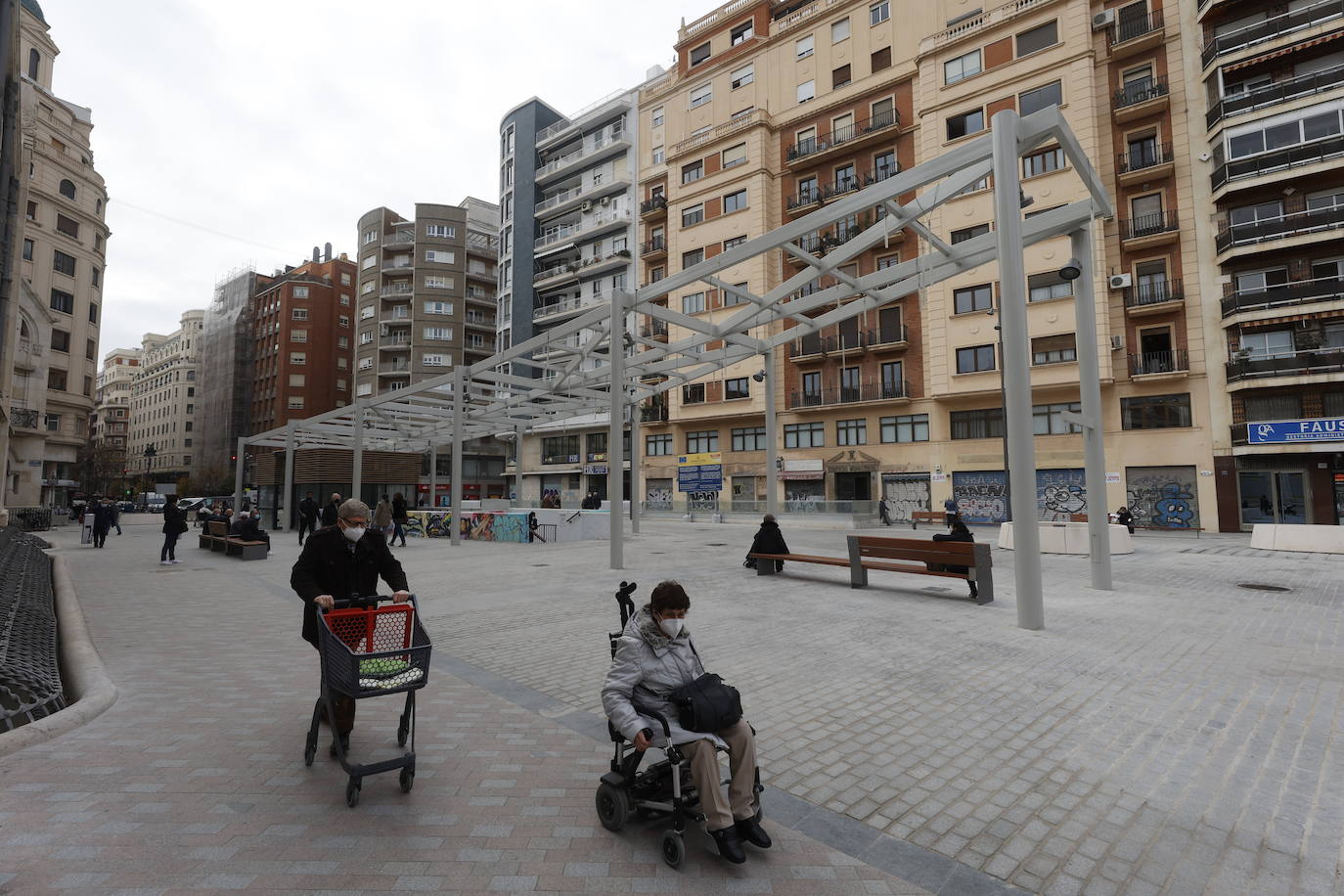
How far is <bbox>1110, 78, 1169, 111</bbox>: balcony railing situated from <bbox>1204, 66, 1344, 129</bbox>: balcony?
2115mm

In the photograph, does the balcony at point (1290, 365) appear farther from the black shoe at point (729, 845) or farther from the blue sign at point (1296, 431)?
the black shoe at point (729, 845)

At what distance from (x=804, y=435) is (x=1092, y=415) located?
1016 inches

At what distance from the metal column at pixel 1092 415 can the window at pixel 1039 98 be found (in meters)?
22.8

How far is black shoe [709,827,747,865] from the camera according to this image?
2.50 m

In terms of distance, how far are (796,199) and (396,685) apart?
3764cm

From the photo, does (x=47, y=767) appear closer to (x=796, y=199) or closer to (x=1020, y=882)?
(x=1020, y=882)

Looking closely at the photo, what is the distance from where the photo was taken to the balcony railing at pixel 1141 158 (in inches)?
1035

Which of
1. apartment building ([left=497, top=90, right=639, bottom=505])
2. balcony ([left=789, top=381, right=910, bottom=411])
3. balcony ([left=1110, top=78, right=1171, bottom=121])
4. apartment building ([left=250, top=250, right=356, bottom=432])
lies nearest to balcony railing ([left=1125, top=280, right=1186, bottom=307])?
balcony ([left=1110, top=78, right=1171, bottom=121])

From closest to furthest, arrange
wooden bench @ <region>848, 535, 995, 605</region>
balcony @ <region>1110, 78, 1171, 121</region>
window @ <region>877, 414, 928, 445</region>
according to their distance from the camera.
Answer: wooden bench @ <region>848, 535, 995, 605</region>, balcony @ <region>1110, 78, 1171, 121</region>, window @ <region>877, 414, 928, 445</region>

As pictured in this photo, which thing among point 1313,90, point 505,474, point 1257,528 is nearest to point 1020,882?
point 1257,528

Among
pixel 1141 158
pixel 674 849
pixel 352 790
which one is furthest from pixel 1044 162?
pixel 352 790

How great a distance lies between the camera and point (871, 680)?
5.05 m

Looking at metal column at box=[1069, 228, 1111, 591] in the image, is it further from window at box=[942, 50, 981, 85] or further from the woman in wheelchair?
window at box=[942, 50, 981, 85]

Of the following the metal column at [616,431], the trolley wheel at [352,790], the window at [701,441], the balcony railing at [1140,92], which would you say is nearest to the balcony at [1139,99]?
the balcony railing at [1140,92]
